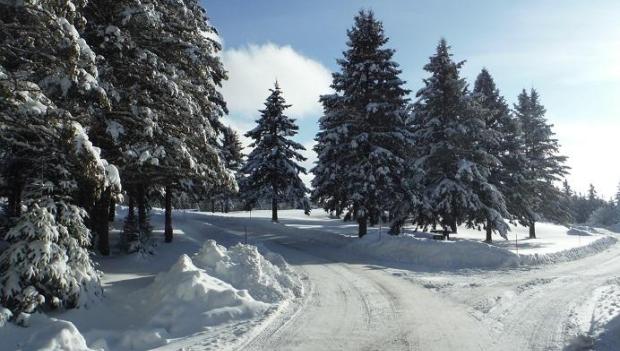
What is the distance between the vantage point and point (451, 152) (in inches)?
1062

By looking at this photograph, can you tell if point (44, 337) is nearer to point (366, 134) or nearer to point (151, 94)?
point (151, 94)

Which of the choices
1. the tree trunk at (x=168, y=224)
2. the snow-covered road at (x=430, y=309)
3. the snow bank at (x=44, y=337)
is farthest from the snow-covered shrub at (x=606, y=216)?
the snow bank at (x=44, y=337)

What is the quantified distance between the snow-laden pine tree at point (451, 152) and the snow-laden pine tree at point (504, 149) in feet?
8.48

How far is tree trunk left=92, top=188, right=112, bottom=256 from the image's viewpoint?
1572 centimetres

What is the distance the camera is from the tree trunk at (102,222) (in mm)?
15719

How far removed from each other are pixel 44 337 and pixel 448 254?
635 inches

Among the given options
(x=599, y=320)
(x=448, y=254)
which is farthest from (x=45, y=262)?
(x=448, y=254)

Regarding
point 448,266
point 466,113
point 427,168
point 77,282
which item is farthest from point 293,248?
point 77,282

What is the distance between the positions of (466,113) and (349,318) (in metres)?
20.0

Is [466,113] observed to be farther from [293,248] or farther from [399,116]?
[293,248]

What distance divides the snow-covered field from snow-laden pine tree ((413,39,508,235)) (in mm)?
7462

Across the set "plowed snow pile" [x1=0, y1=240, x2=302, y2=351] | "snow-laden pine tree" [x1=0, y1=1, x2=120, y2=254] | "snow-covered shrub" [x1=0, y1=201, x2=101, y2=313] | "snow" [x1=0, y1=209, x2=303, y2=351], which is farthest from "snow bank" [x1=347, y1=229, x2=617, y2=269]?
"snow-laden pine tree" [x1=0, y1=1, x2=120, y2=254]

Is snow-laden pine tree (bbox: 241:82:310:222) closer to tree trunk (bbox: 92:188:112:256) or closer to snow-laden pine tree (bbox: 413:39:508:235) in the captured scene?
snow-laden pine tree (bbox: 413:39:508:235)

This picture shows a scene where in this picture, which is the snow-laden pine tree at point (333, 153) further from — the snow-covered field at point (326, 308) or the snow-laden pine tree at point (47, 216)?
the snow-laden pine tree at point (47, 216)
